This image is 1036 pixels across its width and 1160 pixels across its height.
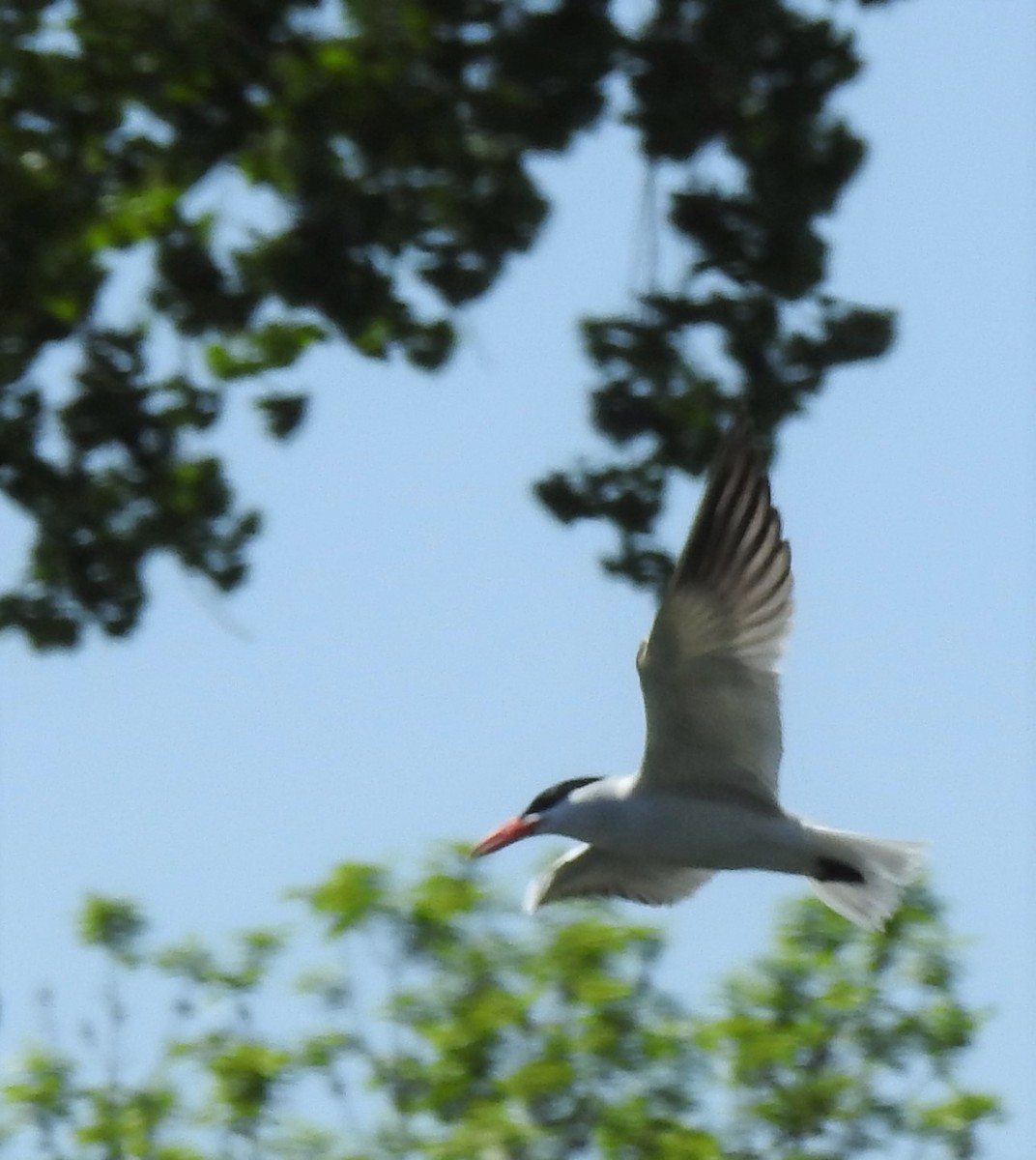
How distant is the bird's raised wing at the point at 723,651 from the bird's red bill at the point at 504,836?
1.78ft

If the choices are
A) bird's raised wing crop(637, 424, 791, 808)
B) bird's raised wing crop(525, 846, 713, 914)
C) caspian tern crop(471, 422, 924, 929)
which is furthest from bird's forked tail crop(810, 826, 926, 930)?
bird's raised wing crop(525, 846, 713, 914)

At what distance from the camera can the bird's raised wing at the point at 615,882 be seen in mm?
7113

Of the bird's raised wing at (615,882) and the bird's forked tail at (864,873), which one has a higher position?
the bird's raised wing at (615,882)

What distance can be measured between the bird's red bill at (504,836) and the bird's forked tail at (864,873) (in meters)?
0.79

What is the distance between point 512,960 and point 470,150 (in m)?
3.03

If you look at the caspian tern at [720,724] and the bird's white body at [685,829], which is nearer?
the caspian tern at [720,724]

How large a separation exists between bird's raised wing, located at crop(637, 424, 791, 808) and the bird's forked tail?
280 mm

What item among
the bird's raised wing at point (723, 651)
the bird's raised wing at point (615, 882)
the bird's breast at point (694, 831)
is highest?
the bird's raised wing at point (723, 651)

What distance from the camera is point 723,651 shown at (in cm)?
603

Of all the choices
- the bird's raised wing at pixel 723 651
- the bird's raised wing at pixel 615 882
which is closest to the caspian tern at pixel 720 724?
the bird's raised wing at pixel 723 651

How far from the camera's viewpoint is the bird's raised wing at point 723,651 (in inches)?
237

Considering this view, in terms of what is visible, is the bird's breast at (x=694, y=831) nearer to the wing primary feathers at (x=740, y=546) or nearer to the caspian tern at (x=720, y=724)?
the caspian tern at (x=720, y=724)

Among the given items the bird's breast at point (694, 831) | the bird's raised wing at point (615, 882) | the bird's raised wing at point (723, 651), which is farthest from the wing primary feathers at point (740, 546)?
the bird's raised wing at point (615, 882)

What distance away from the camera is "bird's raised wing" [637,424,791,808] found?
602 cm
